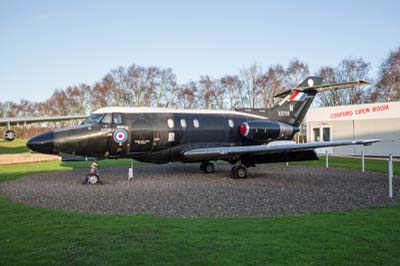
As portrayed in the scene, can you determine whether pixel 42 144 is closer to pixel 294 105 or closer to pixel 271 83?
pixel 294 105

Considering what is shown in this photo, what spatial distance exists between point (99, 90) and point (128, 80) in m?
5.92

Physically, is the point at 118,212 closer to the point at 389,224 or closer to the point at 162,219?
the point at 162,219

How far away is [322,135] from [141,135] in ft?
68.9

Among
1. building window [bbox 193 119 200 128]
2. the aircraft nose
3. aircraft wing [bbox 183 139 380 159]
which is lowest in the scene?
aircraft wing [bbox 183 139 380 159]

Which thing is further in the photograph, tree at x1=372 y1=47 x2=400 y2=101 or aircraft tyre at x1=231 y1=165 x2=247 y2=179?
tree at x1=372 y1=47 x2=400 y2=101

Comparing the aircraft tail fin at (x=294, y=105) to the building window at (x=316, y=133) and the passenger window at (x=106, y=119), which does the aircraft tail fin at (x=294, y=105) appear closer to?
the passenger window at (x=106, y=119)

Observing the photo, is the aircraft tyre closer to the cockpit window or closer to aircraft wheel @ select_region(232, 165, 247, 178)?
aircraft wheel @ select_region(232, 165, 247, 178)

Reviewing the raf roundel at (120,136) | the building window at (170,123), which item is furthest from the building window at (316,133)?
the raf roundel at (120,136)

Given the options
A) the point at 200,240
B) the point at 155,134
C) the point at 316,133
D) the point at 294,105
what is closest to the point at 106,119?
the point at 155,134

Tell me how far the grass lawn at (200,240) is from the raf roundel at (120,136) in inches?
256

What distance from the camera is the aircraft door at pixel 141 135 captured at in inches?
583

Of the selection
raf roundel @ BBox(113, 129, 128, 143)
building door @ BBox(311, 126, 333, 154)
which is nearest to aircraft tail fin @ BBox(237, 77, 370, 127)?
raf roundel @ BBox(113, 129, 128, 143)

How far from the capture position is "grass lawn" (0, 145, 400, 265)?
5.05 m

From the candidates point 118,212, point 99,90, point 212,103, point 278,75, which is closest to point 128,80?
point 99,90
